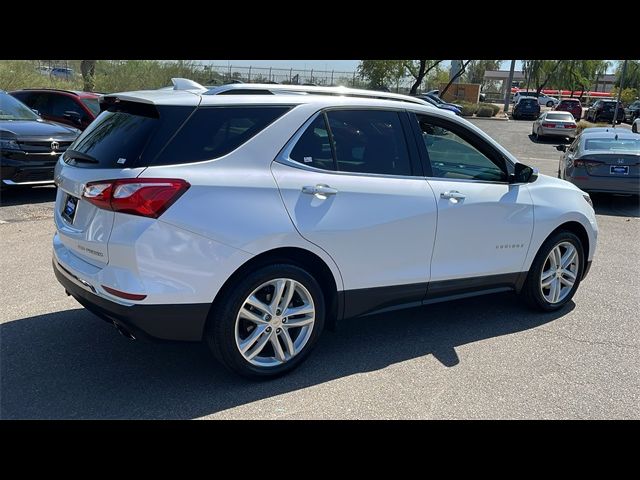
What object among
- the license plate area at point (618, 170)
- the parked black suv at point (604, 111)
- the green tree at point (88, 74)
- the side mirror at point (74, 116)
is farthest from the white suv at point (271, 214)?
the parked black suv at point (604, 111)

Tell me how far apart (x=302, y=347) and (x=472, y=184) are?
1864 millimetres

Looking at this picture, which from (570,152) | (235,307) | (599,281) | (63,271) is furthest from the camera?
(570,152)

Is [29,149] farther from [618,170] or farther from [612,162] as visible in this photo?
[618,170]

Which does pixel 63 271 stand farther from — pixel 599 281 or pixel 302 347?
pixel 599 281

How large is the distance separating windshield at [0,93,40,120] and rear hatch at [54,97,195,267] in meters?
6.64

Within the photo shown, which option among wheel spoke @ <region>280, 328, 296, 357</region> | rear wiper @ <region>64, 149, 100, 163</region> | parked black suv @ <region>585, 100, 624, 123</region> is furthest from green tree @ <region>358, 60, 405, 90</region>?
wheel spoke @ <region>280, 328, 296, 357</region>

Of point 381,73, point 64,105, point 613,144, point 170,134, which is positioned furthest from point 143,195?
point 381,73

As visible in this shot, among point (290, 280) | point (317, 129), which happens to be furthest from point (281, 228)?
point (317, 129)

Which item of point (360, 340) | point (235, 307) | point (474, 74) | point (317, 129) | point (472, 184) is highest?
point (474, 74)

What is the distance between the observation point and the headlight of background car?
8.07 metres

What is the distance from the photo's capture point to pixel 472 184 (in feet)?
14.2

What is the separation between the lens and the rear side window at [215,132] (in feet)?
10.5

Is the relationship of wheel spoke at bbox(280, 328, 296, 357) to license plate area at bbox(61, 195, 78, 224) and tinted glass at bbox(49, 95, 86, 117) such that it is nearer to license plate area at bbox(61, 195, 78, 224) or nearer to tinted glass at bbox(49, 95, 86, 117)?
license plate area at bbox(61, 195, 78, 224)

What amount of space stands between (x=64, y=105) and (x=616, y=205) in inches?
443
